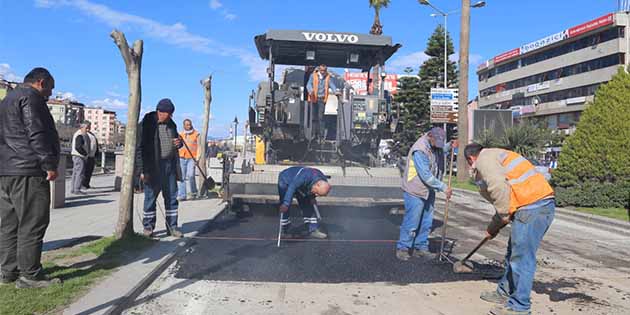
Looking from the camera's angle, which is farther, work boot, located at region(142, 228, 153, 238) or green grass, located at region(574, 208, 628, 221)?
green grass, located at region(574, 208, 628, 221)

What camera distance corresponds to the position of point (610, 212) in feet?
35.8

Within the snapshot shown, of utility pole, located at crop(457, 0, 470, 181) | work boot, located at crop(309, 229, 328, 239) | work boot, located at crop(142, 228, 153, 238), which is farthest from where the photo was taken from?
utility pole, located at crop(457, 0, 470, 181)

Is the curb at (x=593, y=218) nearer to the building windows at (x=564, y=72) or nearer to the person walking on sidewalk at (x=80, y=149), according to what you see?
the person walking on sidewalk at (x=80, y=149)

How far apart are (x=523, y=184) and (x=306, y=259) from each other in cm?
257

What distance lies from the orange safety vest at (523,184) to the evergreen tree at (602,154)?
9218mm

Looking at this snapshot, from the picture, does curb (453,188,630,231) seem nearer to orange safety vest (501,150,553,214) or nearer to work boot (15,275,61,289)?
orange safety vest (501,150,553,214)

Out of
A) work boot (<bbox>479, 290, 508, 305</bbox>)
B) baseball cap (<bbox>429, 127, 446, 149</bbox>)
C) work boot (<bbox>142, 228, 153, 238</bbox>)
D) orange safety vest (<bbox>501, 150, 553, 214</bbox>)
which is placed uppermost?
baseball cap (<bbox>429, 127, 446, 149</bbox>)

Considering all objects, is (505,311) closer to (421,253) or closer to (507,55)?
(421,253)

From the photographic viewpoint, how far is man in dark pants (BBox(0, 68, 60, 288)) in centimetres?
387

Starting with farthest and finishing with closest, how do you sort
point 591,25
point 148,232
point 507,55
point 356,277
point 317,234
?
point 507,55 < point 591,25 < point 317,234 < point 148,232 < point 356,277

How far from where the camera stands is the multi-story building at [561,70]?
153 ft

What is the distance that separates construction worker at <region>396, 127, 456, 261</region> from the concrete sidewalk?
270cm

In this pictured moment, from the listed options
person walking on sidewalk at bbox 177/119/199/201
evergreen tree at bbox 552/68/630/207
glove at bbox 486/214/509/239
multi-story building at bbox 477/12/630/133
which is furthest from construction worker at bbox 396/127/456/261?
multi-story building at bbox 477/12/630/133

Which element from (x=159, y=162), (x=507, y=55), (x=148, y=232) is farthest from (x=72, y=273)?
(x=507, y=55)
